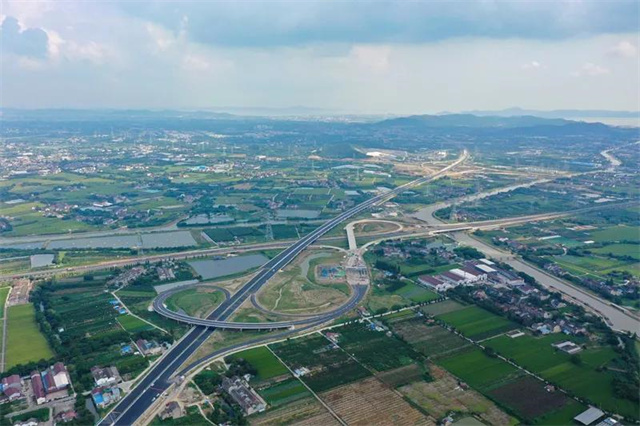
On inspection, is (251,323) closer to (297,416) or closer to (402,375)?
(297,416)

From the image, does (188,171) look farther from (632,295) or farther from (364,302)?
(632,295)

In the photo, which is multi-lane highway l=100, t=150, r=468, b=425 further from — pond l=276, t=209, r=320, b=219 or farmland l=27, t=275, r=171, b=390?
pond l=276, t=209, r=320, b=219

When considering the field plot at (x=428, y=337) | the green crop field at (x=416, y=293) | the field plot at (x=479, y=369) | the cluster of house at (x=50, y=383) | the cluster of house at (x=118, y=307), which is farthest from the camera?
the green crop field at (x=416, y=293)

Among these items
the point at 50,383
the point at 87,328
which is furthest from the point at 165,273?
the point at 50,383

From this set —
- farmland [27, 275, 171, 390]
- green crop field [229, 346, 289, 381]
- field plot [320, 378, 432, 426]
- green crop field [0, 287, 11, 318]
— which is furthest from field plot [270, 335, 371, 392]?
green crop field [0, 287, 11, 318]

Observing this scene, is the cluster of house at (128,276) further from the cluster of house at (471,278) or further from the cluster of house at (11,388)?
the cluster of house at (471,278)

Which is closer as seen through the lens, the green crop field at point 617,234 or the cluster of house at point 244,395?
the cluster of house at point 244,395

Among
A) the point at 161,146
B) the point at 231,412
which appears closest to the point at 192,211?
the point at 231,412

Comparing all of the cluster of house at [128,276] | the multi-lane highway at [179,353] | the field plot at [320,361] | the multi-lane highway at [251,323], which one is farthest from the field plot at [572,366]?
the cluster of house at [128,276]
